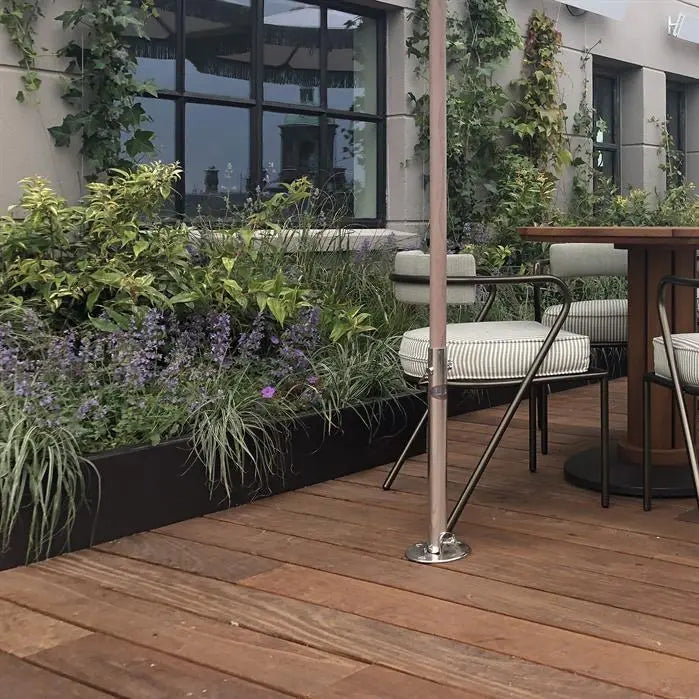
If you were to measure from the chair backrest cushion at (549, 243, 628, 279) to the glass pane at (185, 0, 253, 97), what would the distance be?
194 centimetres

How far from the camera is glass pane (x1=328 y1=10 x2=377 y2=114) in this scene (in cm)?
547

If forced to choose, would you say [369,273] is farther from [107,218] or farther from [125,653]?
[125,653]

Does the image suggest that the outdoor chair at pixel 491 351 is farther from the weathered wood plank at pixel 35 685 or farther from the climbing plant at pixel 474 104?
the climbing plant at pixel 474 104

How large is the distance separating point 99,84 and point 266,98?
3.80 feet

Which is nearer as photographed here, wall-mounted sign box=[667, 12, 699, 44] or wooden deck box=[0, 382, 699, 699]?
wooden deck box=[0, 382, 699, 699]

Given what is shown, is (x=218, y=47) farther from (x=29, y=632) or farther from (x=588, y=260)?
(x=29, y=632)

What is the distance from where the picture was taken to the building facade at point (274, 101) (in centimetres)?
411

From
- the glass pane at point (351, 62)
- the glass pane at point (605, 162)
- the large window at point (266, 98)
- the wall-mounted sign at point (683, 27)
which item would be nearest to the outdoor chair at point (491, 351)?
the large window at point (266, 98)

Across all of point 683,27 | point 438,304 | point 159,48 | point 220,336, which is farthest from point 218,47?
point 683,27

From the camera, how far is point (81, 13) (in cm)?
406

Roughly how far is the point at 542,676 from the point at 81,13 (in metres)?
3.35

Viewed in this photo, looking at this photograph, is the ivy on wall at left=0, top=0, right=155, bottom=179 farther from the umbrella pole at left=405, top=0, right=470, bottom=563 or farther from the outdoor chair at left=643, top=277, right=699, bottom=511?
the outdoor chair at left=643, top=277, right=699, bottom=511

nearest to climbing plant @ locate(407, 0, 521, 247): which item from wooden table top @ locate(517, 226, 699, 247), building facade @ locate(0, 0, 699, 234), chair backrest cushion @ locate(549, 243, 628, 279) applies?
building facade @ locate(0, 0, 699, 234)

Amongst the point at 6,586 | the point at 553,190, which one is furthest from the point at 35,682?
the point at 553,190
